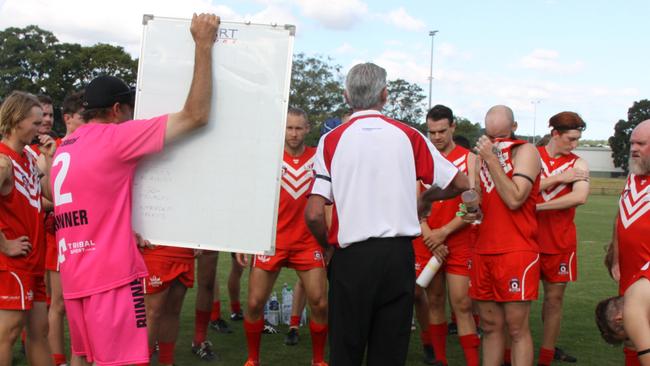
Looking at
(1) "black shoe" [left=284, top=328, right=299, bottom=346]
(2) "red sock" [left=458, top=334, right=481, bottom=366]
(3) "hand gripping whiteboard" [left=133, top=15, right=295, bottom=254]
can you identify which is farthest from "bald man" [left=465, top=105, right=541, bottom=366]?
(1) "black shoe" [left=284, top=328, right=299, bottom=346]

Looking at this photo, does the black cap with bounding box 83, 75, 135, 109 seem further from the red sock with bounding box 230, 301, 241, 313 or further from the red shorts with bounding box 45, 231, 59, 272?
the red sock with bounding box 230, 301, 241, 313

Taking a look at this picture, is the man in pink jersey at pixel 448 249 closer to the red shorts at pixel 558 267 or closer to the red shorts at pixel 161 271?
the red shorts at pixel 558 267

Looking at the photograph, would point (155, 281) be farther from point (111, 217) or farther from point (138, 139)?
point (138, 139)

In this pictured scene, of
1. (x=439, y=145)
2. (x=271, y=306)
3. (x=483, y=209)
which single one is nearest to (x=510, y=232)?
(x=483, y=209)

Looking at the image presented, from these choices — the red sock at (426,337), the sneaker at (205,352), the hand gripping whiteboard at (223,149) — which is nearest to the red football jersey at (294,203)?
the sneaker at (205,352)

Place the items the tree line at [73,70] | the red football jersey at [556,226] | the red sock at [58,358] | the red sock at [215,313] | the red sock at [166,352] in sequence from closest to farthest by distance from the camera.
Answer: the red sock at [166,352]
the red sock at [58,358]
the red football jersey at [556,226]
the red sock at [215,313]
the tree line at [73,70]

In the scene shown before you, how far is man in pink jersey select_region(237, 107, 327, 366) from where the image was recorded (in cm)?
629

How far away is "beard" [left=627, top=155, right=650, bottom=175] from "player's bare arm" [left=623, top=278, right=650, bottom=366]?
1.29m

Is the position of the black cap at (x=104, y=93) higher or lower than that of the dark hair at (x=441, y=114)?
lower

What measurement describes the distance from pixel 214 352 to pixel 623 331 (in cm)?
443

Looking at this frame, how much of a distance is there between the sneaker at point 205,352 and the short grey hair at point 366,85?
3.70 metres

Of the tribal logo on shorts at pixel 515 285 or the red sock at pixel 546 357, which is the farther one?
the red sock at pixel 546 357

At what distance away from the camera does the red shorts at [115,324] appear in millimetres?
3648

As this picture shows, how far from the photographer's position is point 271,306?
327 inches
